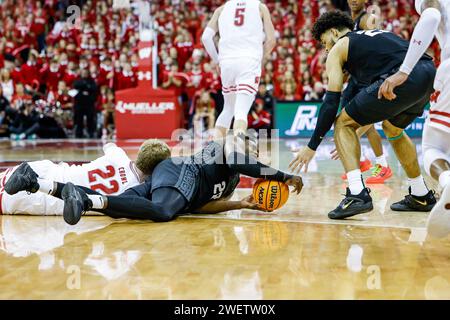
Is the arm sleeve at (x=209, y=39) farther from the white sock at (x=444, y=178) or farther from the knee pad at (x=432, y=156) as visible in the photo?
the white sock at (x=444, y=178)

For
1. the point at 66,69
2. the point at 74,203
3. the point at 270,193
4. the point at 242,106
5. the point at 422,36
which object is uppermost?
the point at 422,36

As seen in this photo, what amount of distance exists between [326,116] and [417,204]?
3.63 ft

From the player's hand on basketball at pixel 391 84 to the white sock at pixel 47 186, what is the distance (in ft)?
7.38

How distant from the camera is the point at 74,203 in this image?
3.81 m

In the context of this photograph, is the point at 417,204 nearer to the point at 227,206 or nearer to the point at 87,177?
the point at 227,206

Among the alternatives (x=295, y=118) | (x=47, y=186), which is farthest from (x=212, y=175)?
(x=295, y=118)

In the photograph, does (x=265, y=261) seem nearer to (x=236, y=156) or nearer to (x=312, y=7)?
(x=236, y=156)

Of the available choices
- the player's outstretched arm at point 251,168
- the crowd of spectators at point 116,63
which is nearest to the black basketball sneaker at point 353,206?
the player's outstretched arm at point 251,168

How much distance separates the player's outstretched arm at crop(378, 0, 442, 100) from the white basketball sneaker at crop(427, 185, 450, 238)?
3.36 feet

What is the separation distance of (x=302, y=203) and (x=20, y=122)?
441 inches

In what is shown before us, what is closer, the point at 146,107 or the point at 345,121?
the point at 345,121

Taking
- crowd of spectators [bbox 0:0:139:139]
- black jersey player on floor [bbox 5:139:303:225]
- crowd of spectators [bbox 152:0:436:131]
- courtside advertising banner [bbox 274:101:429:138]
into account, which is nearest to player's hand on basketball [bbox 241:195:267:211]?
black jersey player on floor [bbox 5:139:303:225]

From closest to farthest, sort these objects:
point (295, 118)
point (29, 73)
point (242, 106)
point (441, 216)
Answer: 1. point (441, 216)
2. point (242, 106)
3. point (295, 118)
4. point (29, 73)
